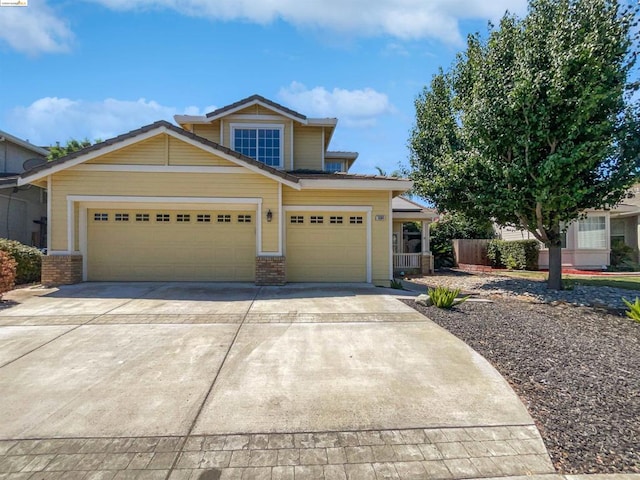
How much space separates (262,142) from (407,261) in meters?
9.06

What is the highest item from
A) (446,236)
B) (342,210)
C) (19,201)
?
(19,201)

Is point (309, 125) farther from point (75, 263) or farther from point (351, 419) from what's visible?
point (351, 419)

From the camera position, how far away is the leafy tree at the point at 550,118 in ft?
30.1

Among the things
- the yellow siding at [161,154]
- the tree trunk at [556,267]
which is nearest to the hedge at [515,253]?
the tree trunk at [556,267]

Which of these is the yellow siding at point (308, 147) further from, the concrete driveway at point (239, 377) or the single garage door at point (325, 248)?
the concrete driveway at point (239, 377)

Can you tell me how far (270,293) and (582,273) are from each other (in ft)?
55.9

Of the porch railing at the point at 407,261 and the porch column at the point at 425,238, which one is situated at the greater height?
the porch column at the point at 425,238

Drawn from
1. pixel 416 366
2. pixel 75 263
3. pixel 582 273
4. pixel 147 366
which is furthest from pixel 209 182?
pixel 582 273

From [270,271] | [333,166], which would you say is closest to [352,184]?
[270,271]

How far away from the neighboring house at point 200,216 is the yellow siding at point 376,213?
33 millimetres

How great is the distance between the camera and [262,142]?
14812 mm

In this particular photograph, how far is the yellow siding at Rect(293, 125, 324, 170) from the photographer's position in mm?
15125

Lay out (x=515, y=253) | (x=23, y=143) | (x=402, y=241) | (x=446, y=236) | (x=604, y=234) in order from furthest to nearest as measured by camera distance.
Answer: (x=446, y=236) → (x=604, y=234) → (x=515, y=253) → (x=402, y=241) → (x=23, y=143)

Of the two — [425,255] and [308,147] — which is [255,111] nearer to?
[308,147]
